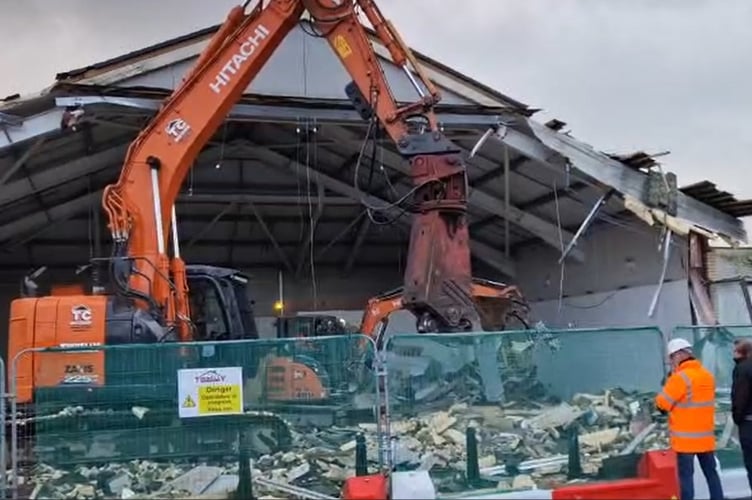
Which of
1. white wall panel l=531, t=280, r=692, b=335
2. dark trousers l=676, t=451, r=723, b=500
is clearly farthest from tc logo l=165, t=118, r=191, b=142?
white wall panel l=531, t=280, r=692, b=335

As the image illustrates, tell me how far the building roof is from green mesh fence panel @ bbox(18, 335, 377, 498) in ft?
21.9

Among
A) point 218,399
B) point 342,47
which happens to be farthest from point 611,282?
point 218,399

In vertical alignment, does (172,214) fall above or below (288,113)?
below

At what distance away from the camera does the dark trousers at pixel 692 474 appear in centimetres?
890

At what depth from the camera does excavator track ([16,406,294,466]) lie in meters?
9.82

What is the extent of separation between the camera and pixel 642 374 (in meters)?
11.0

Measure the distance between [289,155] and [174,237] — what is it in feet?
28.2

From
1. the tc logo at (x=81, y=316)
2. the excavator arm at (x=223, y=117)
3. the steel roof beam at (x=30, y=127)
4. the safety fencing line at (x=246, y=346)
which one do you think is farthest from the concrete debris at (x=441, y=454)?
the steel roof beam at (x=30, y=127)

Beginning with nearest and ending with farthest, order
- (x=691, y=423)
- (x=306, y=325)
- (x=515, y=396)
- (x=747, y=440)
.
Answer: (x=691, y=423)
(x=747, y=440)
(x=515, y=396)
(x=306, y=325)

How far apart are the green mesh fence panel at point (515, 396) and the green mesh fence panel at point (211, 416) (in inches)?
20.2

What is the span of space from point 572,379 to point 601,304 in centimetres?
1234

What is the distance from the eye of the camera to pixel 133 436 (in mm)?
9938

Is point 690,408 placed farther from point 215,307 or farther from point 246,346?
point 215,307

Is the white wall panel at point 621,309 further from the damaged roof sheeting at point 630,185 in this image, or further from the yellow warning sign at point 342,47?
the yellow warning sign at point 342,47
